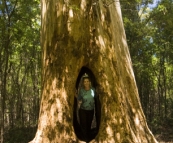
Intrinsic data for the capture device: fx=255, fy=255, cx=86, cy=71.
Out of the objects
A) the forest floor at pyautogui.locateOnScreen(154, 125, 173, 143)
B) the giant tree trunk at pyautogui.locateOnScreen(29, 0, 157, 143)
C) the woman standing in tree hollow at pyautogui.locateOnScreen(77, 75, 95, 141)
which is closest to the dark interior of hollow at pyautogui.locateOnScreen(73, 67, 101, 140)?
the woman standing in tree hollow at pyautogui.locateOnScreen(77, 75, 95, 141)

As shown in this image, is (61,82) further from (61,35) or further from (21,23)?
(21,23)

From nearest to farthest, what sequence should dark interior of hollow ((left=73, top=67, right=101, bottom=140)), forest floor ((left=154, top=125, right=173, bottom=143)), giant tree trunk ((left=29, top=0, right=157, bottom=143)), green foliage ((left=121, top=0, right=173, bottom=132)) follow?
giant tree trunk ((left=29, top=0, right=157, bottom=143)) < dark interior of hollow ((left=73, top=67, right=101, bottom=140)) < forest floor ((left=154, top=125, right=173, bottom=143)) < green foliage ((left=121, top=0, right=173, bottom=132))

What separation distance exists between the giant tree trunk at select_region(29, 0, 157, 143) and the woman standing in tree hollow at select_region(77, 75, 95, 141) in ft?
1.63

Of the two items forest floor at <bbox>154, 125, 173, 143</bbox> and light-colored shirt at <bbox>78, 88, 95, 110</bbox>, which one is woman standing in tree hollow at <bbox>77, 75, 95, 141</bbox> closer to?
light-colored shirt at <bbox>78, 88, 95, 110</bbox>

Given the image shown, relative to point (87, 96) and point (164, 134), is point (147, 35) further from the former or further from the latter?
point (87, 96)

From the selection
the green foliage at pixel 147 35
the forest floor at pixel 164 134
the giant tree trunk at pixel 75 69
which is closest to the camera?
the giant tree trunk at pixel 75 69

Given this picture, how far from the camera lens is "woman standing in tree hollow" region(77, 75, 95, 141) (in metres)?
5.91

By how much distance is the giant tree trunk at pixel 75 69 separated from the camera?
200 inches

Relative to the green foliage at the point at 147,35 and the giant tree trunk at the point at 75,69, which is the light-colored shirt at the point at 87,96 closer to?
the giant tree trunk at the point at 75,69

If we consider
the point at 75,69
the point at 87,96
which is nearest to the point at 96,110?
the point at 87,96

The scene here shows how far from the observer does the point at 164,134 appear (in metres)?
14.5

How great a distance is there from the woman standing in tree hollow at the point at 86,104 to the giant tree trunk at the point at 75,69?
1.63 ft

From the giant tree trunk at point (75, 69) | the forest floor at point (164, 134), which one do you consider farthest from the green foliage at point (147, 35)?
the giant tree trunk at point (75, 69)

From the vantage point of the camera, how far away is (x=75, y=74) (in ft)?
17.6
